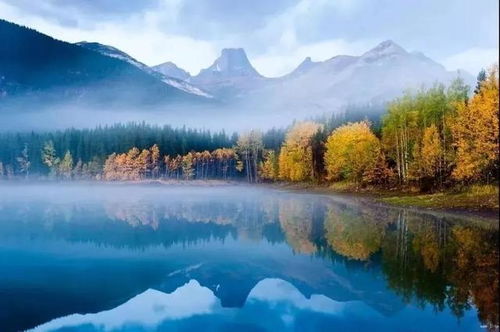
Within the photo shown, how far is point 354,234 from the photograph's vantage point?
41.2 metres

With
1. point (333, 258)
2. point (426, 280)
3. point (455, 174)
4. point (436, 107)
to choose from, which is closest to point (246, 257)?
point (333, 258)

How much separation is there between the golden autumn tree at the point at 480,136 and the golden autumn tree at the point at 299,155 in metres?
65.8

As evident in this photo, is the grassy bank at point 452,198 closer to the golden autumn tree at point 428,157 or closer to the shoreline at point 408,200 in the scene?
the shoreline at point 408,200

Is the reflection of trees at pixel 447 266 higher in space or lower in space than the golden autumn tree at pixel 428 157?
lower

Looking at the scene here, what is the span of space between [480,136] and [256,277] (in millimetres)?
38357

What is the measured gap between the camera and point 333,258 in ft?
106

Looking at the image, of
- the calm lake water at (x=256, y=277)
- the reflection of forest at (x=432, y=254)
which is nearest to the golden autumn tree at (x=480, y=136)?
the reflection of forest at (x=432, y=254)

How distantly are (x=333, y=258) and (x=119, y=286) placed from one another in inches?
541

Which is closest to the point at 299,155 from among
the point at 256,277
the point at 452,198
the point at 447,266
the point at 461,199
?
the point at 452,198

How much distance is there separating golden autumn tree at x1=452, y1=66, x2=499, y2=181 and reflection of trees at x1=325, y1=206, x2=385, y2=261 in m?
13.2

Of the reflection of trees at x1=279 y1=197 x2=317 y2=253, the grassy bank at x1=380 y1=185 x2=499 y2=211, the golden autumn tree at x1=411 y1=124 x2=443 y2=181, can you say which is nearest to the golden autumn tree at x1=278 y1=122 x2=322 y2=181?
the golden autumn tree at x1=411 y1=124 x2=443 y2=181

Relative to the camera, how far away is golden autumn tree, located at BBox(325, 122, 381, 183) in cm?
9181

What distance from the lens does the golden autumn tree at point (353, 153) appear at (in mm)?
91812

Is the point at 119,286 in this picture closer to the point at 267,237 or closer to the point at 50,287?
the point at 50,287
